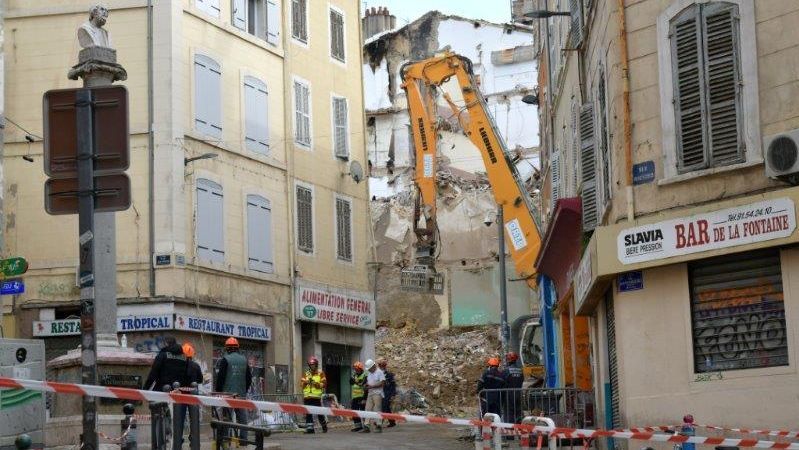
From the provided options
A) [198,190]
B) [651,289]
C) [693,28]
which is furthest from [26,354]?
[198,190]

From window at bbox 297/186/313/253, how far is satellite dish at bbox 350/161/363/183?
7.00 ft

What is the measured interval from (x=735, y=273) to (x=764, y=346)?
87cm

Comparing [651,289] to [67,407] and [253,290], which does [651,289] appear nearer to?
[67,407]

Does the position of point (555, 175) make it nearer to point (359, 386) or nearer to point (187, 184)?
point (359, 386)

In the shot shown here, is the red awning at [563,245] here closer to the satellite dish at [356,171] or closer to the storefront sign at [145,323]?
the storefront sign at [145,323]

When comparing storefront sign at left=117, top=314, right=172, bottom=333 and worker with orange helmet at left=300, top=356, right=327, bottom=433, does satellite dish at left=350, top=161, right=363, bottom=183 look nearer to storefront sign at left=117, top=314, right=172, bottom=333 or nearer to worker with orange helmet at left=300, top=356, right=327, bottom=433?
storefront sign at left=117, top=314, right=172, bottom=333

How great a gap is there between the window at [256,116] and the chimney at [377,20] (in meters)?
28.5

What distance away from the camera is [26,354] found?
68.1 ft

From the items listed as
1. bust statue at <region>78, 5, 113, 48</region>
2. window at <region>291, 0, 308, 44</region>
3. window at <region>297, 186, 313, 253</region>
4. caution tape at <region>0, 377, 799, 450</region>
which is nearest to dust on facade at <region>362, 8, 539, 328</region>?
window at <region>291, 0, 308, 44</region>

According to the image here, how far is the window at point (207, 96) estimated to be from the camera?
33031 millimetres

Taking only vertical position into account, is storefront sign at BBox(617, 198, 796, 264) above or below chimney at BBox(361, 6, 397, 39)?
below

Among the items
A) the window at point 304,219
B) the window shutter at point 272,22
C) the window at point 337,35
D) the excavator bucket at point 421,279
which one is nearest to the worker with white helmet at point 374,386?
the excavator bucket at point 421,279

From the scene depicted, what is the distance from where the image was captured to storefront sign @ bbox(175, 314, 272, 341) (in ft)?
103

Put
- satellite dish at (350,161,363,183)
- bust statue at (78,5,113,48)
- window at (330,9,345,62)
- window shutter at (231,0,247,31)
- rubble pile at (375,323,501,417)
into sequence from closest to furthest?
bust statue at (78,5,113,48)
window shutter at (231,0,247,31)
satellite dish at (350,161,363,183)
window at (330,9,345,62)
rubble pile at (375,323,501,417)
